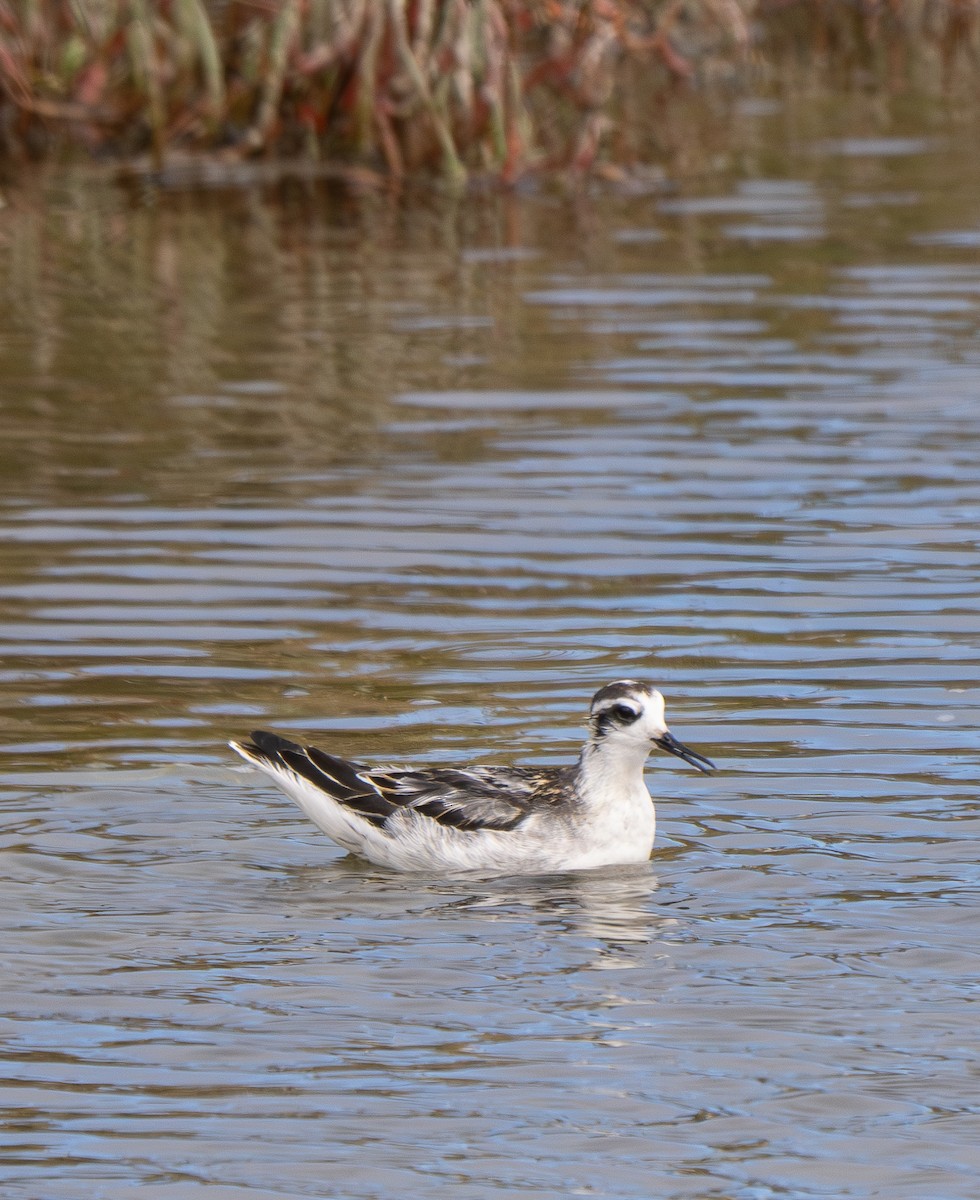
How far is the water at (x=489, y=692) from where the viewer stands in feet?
17.9

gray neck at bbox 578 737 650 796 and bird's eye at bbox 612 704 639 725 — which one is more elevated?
bird's eye at bbox 612 704 639 725

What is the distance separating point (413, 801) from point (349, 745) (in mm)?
977

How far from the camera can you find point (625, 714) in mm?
7352

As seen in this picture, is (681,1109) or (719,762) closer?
(681,1109)

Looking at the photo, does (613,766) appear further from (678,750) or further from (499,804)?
(499,804)

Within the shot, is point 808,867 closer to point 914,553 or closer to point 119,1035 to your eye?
point 119,1035

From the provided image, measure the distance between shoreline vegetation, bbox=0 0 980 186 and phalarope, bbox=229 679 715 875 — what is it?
1070 cm

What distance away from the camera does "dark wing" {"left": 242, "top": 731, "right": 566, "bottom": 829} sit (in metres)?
7.23

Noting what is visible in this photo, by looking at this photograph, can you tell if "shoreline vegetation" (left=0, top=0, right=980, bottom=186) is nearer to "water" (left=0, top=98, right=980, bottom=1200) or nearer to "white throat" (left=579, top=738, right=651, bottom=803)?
"water" (left=0, top=98, right=980, bottom=1200)

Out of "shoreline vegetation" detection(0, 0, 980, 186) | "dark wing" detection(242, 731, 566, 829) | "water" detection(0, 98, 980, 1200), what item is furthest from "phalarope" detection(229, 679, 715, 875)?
"shoreline vegetation" detection(0, 0, 980, 186)

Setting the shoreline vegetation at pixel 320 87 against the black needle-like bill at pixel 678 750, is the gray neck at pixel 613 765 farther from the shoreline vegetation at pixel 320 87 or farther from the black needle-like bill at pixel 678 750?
the shoreline vegetation at pixel 320 87

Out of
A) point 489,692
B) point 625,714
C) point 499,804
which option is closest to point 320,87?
point 489,692

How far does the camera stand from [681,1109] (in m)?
Answer: 5.48

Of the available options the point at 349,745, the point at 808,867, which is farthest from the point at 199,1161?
the point at 349,745
